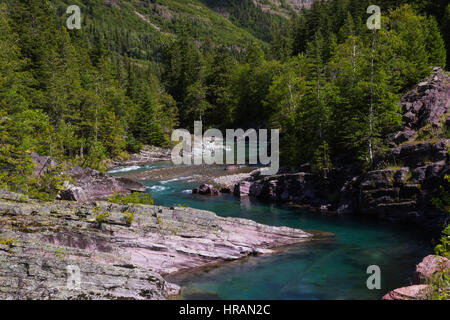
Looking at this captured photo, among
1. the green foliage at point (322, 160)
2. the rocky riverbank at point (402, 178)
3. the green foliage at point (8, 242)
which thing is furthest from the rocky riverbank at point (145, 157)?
the green foliage at point (8, 242)

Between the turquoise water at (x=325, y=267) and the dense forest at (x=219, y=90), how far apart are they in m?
7.01

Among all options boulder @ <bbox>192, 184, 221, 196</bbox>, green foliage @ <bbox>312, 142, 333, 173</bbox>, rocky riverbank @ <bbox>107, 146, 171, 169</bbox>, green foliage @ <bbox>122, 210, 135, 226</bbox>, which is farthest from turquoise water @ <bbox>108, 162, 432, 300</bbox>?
rocky riverbank @ <bbox>107, 146, 171, 169</bbox>

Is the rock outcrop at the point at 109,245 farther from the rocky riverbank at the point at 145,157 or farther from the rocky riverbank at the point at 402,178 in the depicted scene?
the rocky riverbank at the point at 145,157

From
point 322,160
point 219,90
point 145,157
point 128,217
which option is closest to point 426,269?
point 128,217

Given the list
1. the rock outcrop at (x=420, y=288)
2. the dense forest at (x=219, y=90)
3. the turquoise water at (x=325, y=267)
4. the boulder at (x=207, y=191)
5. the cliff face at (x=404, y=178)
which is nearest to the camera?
the rock outcrop at (x=420, y=288)

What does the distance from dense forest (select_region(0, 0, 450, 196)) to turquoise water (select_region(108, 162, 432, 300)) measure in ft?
23.0

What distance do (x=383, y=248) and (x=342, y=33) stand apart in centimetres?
5963

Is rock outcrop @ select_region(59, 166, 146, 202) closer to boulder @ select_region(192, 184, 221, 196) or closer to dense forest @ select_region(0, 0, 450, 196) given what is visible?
dense forest @ select_region(0, 0, 450, 196)

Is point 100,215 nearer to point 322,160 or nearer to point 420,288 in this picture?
point 420,288

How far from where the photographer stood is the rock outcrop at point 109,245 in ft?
39.9

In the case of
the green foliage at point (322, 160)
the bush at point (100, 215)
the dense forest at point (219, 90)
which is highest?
the dense forest at point (219, 90)

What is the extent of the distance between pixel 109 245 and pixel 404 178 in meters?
20.3
